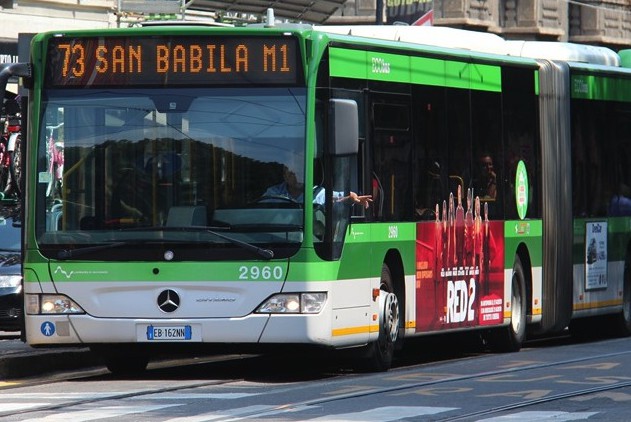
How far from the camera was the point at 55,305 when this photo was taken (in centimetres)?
1546

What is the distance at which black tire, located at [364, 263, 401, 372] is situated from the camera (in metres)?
16.4

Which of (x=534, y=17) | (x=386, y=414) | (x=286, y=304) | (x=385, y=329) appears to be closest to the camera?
(x=386, y=414)

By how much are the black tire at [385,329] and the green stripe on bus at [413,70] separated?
1.65 meters

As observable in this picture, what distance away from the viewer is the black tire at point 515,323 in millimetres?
19797

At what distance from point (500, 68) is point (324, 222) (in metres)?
4.95

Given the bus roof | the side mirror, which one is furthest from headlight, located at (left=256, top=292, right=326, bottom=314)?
the bus roof

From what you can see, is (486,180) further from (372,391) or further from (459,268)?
(372,391)

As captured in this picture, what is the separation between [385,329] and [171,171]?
245 cm

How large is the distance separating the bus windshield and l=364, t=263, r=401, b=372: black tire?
1.61m

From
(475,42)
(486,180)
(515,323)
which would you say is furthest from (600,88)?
(486,180)

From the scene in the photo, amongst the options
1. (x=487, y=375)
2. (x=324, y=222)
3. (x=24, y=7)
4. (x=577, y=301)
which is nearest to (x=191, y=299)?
(x=324, y=222)

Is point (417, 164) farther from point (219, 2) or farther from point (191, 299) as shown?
point (219, 2)

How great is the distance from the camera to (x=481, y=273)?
1895 centimetres

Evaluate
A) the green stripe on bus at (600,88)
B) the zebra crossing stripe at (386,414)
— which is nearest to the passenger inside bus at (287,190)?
the zebra crossing stripe at (386,414)
